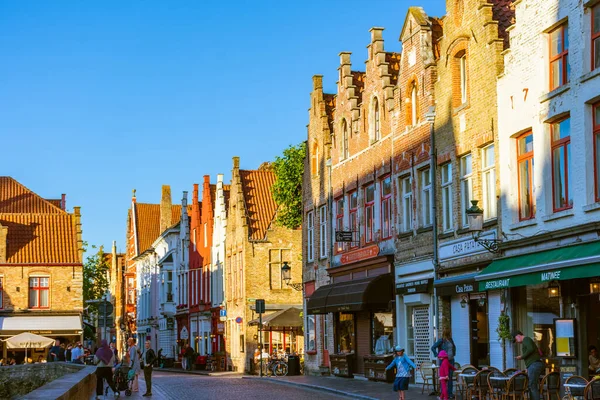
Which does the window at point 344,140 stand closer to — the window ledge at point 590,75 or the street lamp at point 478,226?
the street lamp at point 478,226

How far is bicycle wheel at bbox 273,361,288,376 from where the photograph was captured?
44.8 metres

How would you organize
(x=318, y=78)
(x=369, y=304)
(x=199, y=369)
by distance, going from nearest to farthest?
(x=369, y=304)
(x=318, y=78)
(x=199, y=369)

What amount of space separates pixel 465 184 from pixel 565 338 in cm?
675

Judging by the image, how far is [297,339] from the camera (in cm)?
5394

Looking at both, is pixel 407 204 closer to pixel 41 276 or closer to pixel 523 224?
pixel 523 224

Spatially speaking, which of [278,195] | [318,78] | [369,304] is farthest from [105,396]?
[278,195]

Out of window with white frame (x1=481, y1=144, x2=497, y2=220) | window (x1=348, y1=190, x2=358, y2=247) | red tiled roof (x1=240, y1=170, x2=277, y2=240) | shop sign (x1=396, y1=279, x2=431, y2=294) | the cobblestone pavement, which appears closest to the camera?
window with white frame (x1=481, y1=144, x2=497, y2=220)

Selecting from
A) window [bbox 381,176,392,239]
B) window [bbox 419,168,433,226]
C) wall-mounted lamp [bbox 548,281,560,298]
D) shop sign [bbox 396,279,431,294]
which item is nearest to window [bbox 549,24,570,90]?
wall-mounted lamp [bbox 548,281,560,298]

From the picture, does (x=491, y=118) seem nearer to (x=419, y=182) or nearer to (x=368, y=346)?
(x=419, y=182)

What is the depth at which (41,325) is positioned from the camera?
→ 61.3 metres

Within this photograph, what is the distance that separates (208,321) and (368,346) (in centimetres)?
3107

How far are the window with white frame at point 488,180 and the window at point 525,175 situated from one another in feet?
4.92

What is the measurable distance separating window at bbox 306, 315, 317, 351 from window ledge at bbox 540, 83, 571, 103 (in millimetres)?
20945

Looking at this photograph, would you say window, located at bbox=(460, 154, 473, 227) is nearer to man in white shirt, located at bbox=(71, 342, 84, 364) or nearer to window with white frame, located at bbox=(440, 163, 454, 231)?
window with white frame, located at bbox=(440, 163, 454, 231)
